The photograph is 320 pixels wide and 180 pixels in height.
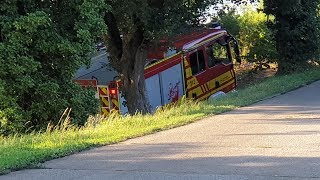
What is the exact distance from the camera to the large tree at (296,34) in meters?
22.2

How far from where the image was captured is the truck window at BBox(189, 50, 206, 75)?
1928cm

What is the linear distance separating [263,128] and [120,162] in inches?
143

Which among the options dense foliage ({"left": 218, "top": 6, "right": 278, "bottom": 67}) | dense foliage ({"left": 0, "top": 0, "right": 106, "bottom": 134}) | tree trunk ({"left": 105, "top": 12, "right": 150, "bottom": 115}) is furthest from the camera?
dense foliage ({"left": 218, "top": 6, "right": 278, "bottom": 67})

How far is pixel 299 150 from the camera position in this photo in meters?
7.89

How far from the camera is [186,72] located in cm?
1886

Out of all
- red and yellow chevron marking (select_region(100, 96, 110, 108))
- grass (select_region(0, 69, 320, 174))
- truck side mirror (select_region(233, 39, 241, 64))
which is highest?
grass (select_region(0, 69, 320, 174))

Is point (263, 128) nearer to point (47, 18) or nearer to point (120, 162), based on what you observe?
point (120, 162)

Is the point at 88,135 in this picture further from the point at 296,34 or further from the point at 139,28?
the point at 296,34

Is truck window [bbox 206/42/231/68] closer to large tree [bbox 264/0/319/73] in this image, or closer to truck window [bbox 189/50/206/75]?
truck window [bbox 189/50/206/75]

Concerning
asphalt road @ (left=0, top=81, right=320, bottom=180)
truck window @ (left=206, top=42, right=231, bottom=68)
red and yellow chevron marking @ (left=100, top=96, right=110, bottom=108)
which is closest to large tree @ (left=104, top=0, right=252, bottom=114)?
red and yellow chevron marking @ (left=100, top=96, right=110, bottom=108)

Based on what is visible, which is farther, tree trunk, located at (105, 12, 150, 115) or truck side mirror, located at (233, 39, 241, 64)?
truck side mirror, located at (233, 39, 241, 64)

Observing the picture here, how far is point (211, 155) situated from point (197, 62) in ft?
38.9

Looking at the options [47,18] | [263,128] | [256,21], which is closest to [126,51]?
[47,18]

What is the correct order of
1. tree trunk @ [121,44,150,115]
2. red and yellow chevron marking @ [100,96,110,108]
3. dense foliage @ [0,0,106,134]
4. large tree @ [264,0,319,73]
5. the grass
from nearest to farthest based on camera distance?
the grass → dense foliage @ [0,0,106,134] → tree trunk @ [121,44,150,115] → red and yellow chevron marking @ [100,96,110,108] → large tree @ [264,0,319,73]
